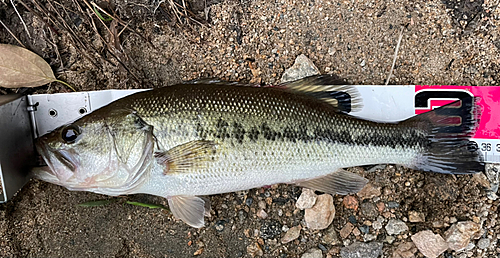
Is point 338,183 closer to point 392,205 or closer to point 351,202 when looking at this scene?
point 351,202

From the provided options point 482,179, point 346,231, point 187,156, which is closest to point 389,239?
point 346,231

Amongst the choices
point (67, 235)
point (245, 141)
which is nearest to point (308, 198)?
point (245, 141)

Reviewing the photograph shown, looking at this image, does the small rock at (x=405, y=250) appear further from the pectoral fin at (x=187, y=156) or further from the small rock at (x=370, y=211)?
the pectoral fin at (x=187, y=156)

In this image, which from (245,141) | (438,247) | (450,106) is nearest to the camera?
(245,141)

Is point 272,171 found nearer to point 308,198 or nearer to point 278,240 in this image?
point 308,198

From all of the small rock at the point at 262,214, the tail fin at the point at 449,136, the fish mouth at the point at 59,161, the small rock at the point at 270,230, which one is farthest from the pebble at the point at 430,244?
the fish mouth at the point at 59,161

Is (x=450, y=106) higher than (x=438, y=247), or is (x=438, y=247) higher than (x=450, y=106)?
(x=450, y=106)

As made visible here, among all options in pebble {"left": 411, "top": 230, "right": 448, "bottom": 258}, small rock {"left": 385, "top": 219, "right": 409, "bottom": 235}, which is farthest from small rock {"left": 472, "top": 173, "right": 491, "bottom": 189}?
small rock {"left": 385, "top": 219, "right": 409, "bottom": 235}
